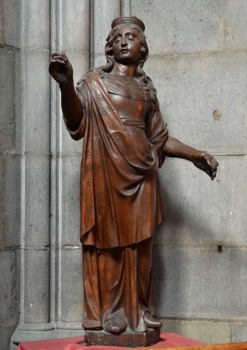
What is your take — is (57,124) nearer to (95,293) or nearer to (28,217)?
(28,217)

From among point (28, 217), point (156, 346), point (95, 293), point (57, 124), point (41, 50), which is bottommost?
point (156, 346)

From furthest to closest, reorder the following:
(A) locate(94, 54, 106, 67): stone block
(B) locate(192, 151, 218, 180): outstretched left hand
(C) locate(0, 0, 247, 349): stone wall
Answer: (A) locate(94, 54, 106, 67): stone block
(C) locate(0, 0, 247, 349): stone wall
(B) locate(192, 151, 218, 180): outstretched left hand

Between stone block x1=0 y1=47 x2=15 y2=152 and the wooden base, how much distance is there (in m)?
1.24

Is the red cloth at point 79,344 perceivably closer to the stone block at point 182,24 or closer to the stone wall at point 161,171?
the stone wall at point 161,171

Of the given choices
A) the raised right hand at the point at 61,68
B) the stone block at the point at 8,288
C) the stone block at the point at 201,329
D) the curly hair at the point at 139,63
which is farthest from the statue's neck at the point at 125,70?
the stone block at the point at 201,329

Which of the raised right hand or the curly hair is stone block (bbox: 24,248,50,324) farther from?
the raised right hand

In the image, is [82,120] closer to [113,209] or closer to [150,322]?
[113,209]

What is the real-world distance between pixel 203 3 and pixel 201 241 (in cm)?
133

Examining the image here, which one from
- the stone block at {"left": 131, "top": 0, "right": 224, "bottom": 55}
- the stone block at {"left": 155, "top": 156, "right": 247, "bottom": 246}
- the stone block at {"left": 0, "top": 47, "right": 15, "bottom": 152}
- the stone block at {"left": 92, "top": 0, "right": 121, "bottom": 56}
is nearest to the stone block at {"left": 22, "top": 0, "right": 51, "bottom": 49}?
the stone block at {"left": 0, "top": 47, "right": 15, "bottom": 152}

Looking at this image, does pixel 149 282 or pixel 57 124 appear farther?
pixel 57 124

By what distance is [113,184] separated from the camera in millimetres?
3740

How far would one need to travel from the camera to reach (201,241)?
4566 millimetres

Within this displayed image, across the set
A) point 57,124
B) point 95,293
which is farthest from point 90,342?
point 57,124

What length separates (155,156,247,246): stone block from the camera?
4543 mm
